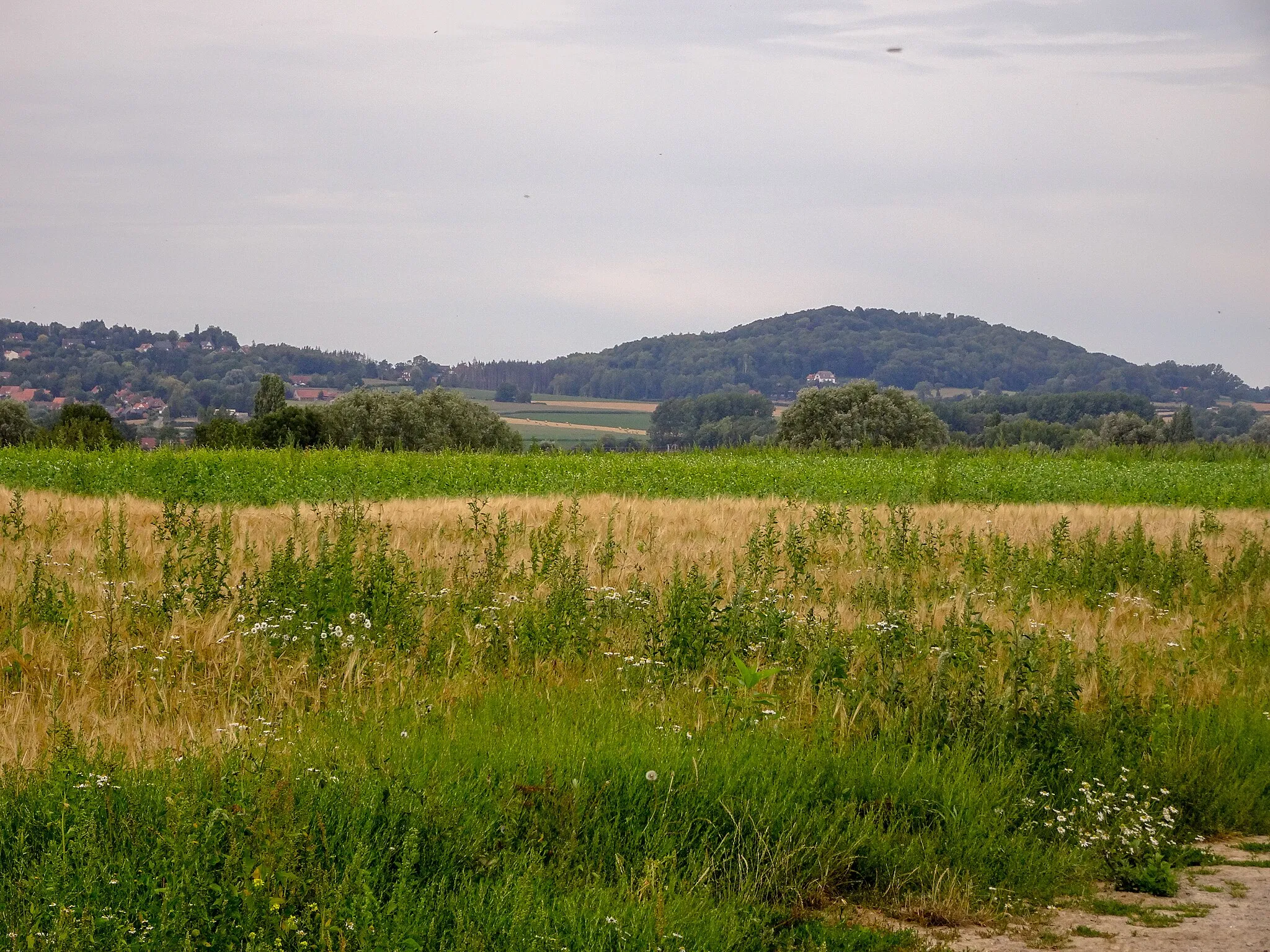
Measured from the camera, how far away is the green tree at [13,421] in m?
77.6

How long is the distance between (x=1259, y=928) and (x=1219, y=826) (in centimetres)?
170

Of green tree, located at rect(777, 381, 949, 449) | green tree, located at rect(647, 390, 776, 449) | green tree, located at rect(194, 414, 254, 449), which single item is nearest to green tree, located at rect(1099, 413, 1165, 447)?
green tree, located at rect(777, 381, 949, 449)

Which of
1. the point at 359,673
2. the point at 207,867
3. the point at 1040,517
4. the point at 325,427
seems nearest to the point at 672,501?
the point at 1040,517

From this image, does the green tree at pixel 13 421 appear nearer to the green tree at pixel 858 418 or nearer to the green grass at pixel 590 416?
the green tree at pixel 858 418

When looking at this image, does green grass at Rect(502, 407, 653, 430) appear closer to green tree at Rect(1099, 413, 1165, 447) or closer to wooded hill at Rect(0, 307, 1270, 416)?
→ wooded hill at Rect(0, 307, 1270, 416)

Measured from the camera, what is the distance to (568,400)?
158m

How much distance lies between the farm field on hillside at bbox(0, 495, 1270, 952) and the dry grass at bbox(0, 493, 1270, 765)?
5cm

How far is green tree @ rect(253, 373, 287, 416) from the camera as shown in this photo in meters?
66.4

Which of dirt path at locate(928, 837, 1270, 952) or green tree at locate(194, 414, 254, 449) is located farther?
green tree at locate(194, 414, 254, 449)

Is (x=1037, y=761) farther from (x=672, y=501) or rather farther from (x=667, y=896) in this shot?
(x=672, y=501)

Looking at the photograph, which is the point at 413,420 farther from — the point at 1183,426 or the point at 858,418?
the point at 1183,426

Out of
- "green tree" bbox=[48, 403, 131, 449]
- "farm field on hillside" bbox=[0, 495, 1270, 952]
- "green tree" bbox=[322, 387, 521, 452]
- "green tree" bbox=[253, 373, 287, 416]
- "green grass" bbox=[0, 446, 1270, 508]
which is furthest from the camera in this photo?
"green tree" bbox=[253, 373, 287, 416]

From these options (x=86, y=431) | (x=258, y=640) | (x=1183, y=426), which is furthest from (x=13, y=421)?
(x=258, y=640)

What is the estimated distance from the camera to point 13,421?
266ft
